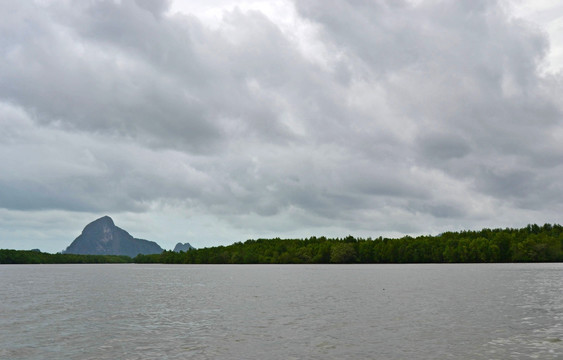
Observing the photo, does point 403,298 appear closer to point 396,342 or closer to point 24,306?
point 396,342

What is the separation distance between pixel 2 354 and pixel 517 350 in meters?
33.9

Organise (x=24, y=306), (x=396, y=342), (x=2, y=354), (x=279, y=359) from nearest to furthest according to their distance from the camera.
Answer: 1. (x=279, y=359)
2. (x=2, y=354)
3. (x=396, y=342)
4. (x=24, y=306)

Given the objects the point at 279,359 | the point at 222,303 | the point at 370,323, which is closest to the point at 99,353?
the point at 279,359

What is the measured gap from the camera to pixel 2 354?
→ 32406 mm

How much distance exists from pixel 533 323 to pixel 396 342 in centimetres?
1659

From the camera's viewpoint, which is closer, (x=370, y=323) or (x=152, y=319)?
(x=370, y=323)

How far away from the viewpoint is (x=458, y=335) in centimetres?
3781

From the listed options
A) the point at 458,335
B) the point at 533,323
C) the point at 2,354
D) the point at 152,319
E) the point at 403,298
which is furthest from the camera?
the point at 403,298

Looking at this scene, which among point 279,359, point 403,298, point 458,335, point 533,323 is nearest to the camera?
point 279,359

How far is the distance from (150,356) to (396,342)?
673 inches

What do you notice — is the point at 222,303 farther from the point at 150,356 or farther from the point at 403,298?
the point at 150,356

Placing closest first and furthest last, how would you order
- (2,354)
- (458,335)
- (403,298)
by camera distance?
1. (2,354)
2. (458,335)
3. (403,298)

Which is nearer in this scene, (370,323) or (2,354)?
(2,354)

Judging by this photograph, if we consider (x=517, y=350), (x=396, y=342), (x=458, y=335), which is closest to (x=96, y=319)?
(x=396, y=342)
